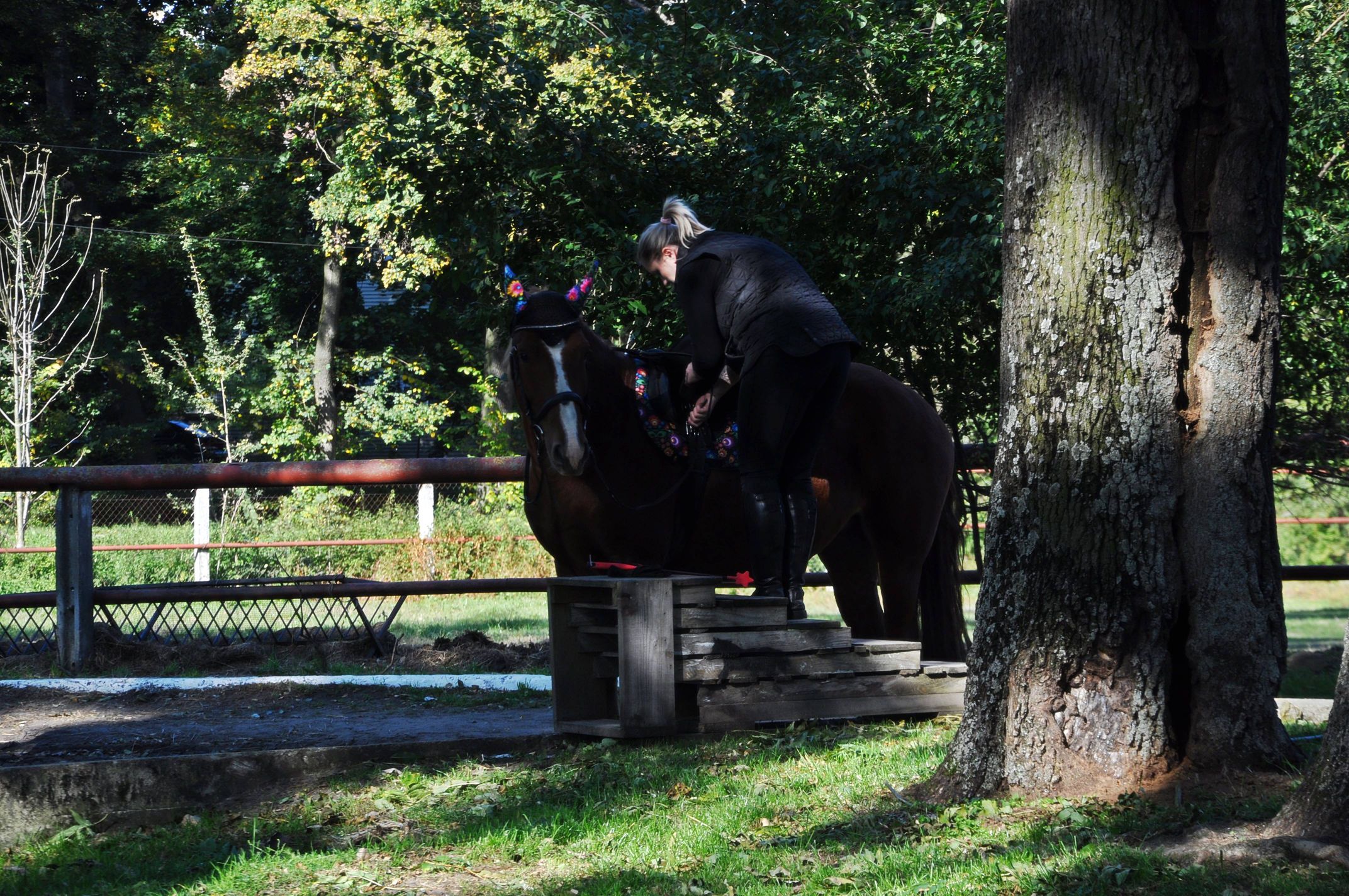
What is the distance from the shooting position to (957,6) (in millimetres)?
8945

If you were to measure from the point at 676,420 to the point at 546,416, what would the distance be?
2.28 feet

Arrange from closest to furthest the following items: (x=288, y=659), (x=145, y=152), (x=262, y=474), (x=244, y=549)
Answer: (x=262, y=474) → (x=288, y=659) → (x=244, y=549) → (x=145, y=152)

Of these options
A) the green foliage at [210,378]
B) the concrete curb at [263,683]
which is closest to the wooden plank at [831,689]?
the concrete curb at [263,683]

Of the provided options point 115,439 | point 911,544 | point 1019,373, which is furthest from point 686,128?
point 115,439

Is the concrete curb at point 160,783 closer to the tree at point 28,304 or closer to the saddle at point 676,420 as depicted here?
the saddle at point 676,420

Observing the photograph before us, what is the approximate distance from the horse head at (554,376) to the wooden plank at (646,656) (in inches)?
29.1

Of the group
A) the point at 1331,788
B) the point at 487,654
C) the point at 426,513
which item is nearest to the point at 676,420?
the point at 1331,788

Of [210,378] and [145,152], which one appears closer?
[210,378]

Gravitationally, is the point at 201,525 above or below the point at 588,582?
above

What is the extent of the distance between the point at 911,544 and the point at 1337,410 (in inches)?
168

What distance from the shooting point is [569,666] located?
538cm

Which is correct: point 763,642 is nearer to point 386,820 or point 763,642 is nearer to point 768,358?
point 768,358

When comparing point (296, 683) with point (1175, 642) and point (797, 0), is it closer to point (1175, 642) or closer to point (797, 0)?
point (1175, 642)

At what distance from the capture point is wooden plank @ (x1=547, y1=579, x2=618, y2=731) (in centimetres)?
535
